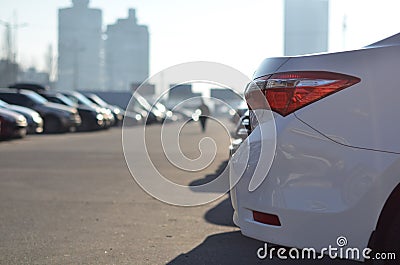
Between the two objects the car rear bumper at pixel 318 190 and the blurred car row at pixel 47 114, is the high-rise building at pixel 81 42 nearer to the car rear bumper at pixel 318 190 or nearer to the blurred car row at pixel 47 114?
the blurred car row at pixel 47 114

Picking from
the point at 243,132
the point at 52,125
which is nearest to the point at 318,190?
the point at 243,132

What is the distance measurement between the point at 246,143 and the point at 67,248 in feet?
7.60

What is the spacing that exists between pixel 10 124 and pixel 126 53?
4341 inches

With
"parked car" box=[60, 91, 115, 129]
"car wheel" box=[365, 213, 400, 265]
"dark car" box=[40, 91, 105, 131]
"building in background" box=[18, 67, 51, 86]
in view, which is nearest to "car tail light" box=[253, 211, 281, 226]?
"car wheel" box=[365, 213, 400, 265]

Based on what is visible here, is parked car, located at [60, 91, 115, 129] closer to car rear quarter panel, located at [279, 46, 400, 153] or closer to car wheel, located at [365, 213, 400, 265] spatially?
car rear quarter panel, located at [279, 46, 400, 153]

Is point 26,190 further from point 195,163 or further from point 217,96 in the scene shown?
point 217,96

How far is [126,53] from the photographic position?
129625mm

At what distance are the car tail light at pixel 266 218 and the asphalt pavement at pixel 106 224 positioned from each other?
1066 millimetres

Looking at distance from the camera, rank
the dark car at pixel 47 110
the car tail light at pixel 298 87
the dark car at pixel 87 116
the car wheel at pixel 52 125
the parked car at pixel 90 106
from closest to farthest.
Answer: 1. the car tail light at pixel 298 87
2. the dark car at pixel 47 110
3. the car wheel at pixel 52 125
4. the dark car at pixel 87 116
5. the parked car at pixel 90 106

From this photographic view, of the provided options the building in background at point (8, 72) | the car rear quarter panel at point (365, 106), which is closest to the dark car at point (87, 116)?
the car rear quarter panel at point (365, 106)

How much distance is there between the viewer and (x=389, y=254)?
13.8 ft

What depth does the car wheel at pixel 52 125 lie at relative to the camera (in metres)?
27.8

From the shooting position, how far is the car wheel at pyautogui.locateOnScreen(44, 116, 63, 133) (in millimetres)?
27805

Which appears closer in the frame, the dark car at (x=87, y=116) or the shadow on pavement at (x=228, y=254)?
the shadow on pavement at (x=228, y=254)
